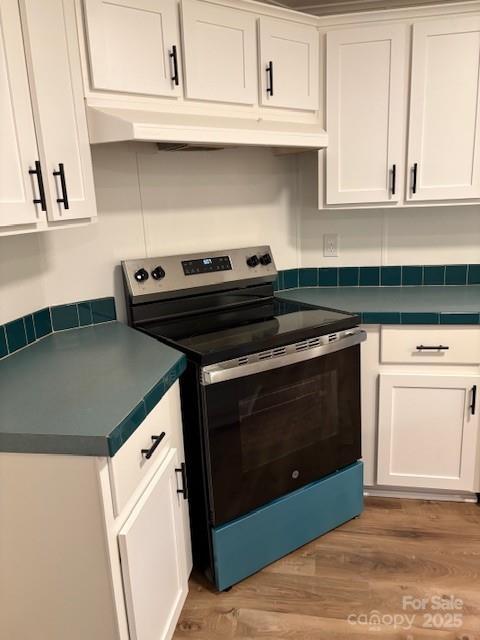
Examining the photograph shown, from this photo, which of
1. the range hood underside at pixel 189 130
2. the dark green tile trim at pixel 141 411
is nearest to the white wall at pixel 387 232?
the range hood underside at pixel 189 130

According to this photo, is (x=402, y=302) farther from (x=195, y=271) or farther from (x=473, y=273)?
(x=195, y=271)

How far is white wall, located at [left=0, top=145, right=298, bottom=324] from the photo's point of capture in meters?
1.86

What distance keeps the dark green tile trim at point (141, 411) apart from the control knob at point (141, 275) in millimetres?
566

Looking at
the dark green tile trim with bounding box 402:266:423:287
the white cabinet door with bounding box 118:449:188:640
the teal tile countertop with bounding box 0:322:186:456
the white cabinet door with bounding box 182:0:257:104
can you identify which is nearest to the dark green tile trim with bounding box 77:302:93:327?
the teal tile countertop with bounding box 0:322:186:456

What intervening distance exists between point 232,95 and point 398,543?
1.90 meters

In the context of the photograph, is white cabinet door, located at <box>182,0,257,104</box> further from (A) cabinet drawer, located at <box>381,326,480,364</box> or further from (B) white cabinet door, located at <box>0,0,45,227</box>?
(A) cabinet drawer, located at <box>381,326,480,364</box>

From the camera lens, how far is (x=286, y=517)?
6.30 feet

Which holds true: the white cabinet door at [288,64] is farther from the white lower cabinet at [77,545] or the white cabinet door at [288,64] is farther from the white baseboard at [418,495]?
the white baseboard at [418,495]

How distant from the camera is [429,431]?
216 centimetres

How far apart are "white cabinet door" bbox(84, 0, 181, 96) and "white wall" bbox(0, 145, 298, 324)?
33cm

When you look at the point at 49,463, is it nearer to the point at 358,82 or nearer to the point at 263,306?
the point at 263,306

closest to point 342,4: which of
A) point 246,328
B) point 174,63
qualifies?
point 174,63

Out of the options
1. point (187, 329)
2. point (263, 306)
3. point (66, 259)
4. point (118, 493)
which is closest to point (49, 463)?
point (118, 493)

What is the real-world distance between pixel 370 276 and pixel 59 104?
1.66 metres
